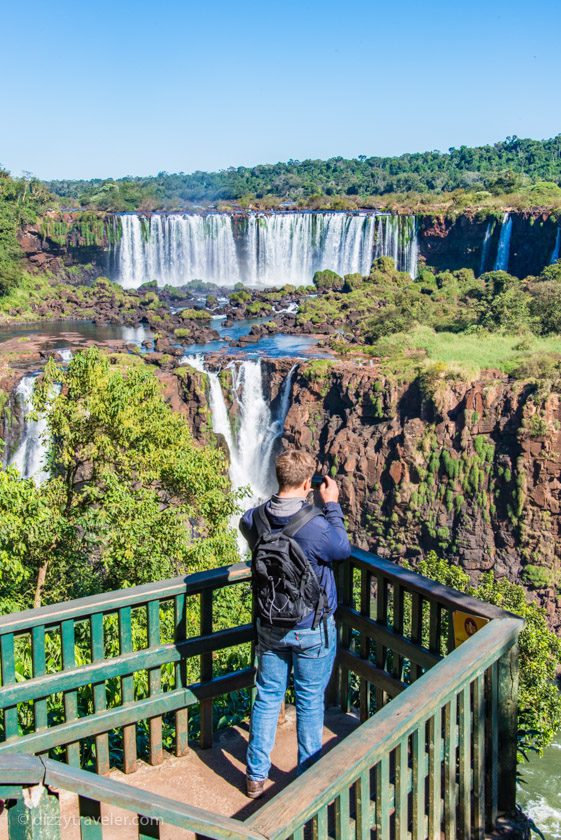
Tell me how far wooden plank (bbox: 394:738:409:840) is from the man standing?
0.86 meters

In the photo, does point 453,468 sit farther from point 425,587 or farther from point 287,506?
point 287,506

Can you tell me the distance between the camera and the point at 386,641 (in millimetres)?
4254

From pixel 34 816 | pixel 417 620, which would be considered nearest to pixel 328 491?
pixel 417 620

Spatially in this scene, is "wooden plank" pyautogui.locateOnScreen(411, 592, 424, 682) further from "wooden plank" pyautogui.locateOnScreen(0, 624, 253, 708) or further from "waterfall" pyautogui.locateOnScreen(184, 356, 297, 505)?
"waterfall" pyautogui.locateOnScreen(184, 356, 297, 505)

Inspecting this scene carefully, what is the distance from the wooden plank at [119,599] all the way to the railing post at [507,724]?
4.52 ft

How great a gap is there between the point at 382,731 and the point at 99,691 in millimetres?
1711

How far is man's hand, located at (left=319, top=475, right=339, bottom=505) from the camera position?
391cm

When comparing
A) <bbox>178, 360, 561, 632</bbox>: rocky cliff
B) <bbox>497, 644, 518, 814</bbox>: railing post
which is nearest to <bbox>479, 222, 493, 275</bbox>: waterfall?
<bbox>178, 360, 561, 632</bbox>: rocky cliff

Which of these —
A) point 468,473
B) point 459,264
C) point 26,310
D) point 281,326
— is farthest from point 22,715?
point 459,264

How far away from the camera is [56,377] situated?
38.9ft

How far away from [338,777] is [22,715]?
3.91 meters

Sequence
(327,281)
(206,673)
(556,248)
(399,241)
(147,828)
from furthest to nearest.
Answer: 1. (399,241)
2. (327,281)
3. (556,248)
4. (206,673)
5. (147,828)

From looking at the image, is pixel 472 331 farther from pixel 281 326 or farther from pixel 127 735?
pixel 127 735

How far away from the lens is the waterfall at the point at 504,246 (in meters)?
47.8
